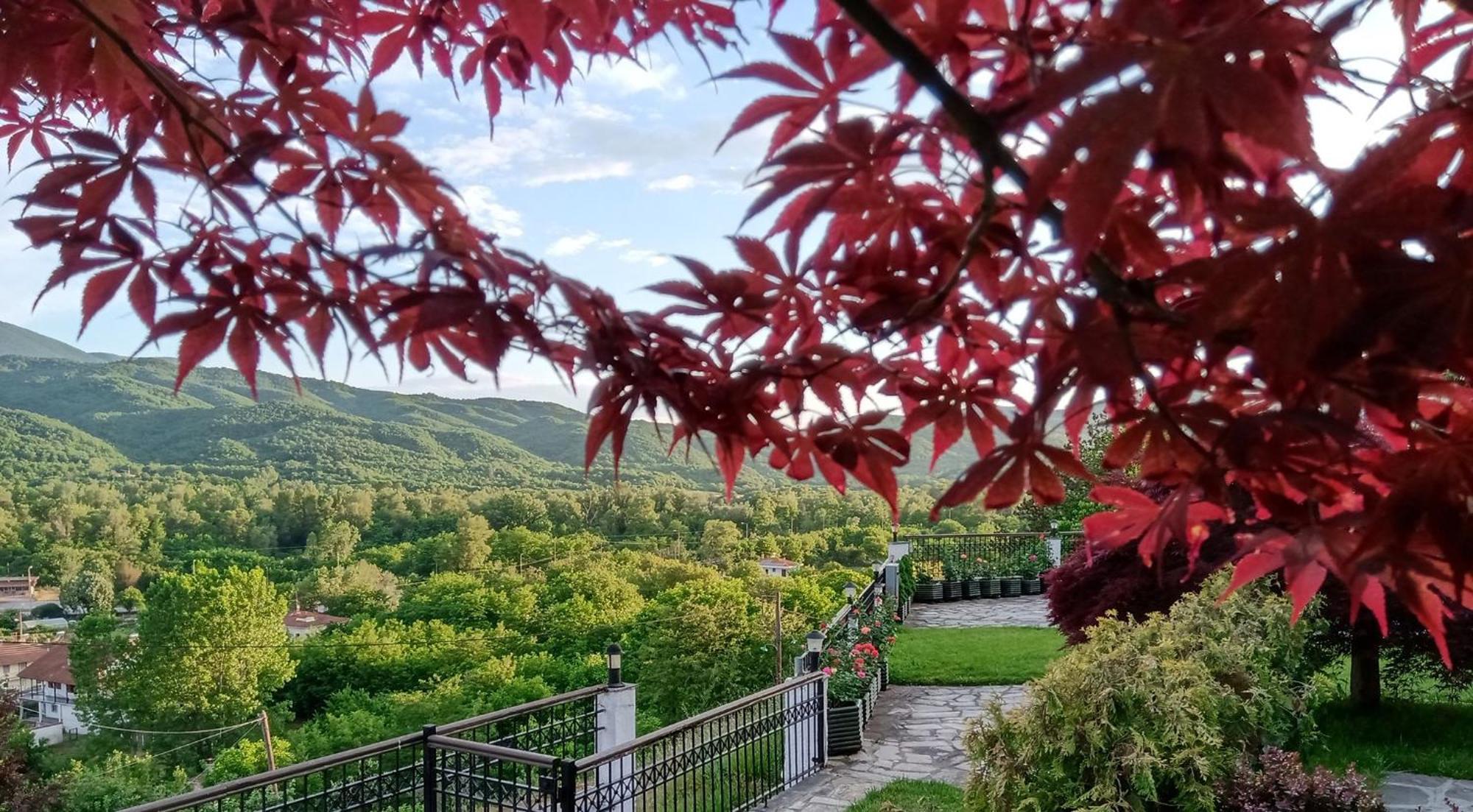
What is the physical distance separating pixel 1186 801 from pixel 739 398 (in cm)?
285

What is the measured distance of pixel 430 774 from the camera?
449 centimetres

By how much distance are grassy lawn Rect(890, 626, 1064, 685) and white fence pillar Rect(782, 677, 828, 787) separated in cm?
205

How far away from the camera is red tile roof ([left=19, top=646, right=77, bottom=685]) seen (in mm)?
35062

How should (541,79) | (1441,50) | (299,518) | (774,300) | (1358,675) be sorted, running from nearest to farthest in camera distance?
(1441,50) → (774,300) → (541,79) → (1358,675) → (299,518)

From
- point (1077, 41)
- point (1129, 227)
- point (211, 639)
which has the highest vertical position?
point (1077, 41)

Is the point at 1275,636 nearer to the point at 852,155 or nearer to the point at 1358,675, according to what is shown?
the point at 1358,675

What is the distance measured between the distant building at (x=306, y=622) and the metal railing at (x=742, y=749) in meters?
34.4

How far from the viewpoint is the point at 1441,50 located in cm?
70

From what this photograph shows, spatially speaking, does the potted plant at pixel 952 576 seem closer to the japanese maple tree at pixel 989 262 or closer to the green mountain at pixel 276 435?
the japanese maple tree at pixel 989 262

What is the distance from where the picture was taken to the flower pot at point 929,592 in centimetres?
1250

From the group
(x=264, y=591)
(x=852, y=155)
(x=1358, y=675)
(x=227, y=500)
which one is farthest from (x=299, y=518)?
(x=852, y=155)

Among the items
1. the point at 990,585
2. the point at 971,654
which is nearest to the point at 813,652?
the point at 971,654

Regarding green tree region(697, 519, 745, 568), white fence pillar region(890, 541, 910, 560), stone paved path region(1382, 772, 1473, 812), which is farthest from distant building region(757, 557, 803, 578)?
stone paved path region(1382, 772, 1473, 812)

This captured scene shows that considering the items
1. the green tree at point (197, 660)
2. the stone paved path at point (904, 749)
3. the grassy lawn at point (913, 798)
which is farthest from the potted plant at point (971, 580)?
the green tree at point (197, 660)
